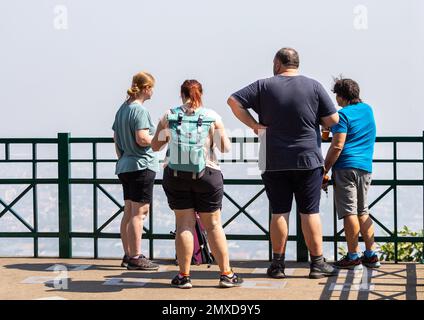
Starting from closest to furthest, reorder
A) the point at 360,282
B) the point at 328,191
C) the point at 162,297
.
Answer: the point at 162,297 → the point at 360,282 → the point at 328,191

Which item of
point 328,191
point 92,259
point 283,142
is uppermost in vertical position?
point 283,142

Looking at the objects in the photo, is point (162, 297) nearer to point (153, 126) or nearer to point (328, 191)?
point (153, 126)

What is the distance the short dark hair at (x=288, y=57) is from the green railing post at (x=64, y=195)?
2839 mm

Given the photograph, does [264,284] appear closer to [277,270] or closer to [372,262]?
[277,270]

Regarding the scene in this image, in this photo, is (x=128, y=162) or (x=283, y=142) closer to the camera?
(x=283, y=142)

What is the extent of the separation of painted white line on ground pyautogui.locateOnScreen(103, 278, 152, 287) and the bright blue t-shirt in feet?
6.74

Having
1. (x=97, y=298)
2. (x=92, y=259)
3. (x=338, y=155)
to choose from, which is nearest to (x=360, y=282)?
(x=338, y=155)

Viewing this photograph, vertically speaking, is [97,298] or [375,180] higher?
[375,180]

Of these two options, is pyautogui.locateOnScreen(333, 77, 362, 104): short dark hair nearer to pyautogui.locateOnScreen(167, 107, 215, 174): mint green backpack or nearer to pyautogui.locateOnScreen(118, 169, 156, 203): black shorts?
pyautogui.locateOnScreen(167, 107, 215, 174): mint green backpack

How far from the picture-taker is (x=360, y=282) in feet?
24.4

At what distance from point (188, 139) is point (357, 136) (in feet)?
5.75

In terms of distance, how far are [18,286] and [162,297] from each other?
147cm

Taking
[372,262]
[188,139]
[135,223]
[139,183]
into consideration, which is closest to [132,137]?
[139,183]

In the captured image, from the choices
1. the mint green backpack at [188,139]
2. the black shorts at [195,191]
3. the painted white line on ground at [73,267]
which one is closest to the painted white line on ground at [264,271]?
the black shorts at [195,191]
